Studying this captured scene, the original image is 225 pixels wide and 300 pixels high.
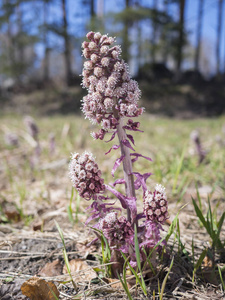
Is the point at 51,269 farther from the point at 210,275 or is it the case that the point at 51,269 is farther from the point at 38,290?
the point at 210,275

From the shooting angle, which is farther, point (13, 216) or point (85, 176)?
point (13, 216)

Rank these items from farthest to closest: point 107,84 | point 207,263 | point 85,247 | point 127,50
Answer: point 127,50
point 85,247
point 207,263
point 107,84

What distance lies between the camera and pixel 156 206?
1107mm

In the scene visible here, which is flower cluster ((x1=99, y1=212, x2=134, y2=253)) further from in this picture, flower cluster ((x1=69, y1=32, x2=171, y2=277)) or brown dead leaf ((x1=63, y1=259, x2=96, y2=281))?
brown dead leaf ((x1=63, y1=259, x2=96, y2=281))

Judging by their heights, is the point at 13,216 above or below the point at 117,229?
below

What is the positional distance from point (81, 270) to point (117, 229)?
13.0 inches

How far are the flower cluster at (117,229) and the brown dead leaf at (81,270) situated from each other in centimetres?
26

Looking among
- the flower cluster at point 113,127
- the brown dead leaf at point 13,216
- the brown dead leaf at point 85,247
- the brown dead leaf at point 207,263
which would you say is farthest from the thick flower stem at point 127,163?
the brown dead leaf at point 13,216

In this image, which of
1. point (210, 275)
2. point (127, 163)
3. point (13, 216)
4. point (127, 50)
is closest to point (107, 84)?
point (127, 163)

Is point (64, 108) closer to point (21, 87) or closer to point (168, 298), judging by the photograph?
point (21, 87)

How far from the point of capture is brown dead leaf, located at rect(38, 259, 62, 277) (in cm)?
136

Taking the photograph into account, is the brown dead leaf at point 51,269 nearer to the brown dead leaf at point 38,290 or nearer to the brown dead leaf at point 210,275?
the brown dead leaf at point 38,290

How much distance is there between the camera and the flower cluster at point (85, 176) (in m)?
1.16

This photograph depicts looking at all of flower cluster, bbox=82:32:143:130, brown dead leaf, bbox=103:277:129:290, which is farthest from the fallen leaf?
flower cluster, bbox=82:32:143:130
